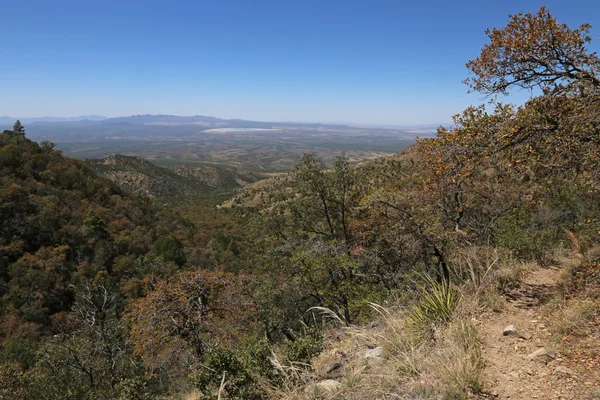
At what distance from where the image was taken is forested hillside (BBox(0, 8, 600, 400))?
3463 mm

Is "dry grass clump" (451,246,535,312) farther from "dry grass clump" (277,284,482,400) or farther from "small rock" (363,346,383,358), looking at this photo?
"small rock" (363,346,383,358)

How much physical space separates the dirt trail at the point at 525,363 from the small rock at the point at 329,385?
1.34 m

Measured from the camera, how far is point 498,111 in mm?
5188

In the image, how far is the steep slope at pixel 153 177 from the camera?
84875mm

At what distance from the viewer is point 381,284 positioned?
473 inches

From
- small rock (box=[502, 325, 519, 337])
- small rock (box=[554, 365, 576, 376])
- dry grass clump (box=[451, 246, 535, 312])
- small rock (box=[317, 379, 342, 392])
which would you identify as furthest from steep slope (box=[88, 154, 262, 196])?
small rock (box=[554, 365, 576, 376])

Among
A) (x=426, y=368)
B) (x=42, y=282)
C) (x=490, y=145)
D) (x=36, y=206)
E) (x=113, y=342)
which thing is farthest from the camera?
(x=36, y=206)

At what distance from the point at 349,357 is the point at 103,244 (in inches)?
1346

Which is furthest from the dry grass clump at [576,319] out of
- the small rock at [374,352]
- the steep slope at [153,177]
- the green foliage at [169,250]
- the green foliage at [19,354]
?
the steep slope at [153,177]

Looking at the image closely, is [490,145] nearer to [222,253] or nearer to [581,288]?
[581,288]

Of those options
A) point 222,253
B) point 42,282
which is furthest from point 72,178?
point 222,253

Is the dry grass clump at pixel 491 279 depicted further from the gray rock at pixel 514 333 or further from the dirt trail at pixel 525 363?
the gray rock at pixel 514 333

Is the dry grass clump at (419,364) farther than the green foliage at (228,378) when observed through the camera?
No

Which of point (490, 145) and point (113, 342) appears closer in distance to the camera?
point (490, 145)
